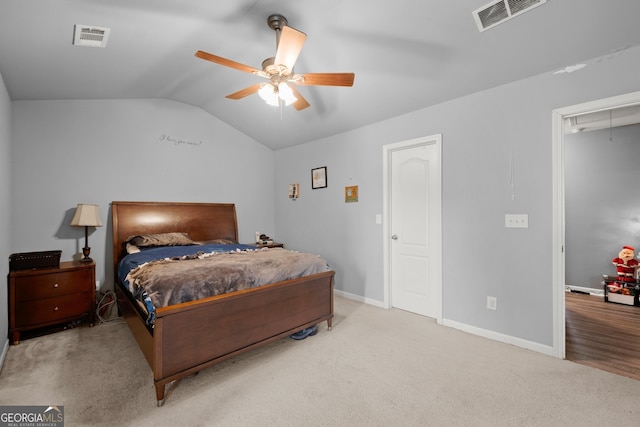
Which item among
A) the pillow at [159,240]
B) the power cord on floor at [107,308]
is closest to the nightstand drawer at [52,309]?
the power cord on floor at [107,308]

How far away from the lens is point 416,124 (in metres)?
3.32

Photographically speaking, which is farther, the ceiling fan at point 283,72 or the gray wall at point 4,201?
the gray wall at point 4,201

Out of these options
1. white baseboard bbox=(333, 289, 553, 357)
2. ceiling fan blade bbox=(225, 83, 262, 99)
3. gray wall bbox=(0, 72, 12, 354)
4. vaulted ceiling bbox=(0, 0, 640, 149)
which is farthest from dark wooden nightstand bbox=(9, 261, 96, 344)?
white baseboard bbox=(333, 289, 553, 357)

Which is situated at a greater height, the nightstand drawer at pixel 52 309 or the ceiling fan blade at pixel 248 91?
the ceiling fan blade at pixel 248 91

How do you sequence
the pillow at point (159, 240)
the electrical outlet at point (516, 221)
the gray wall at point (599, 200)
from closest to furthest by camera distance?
the electrical outlet at point (516, 221)
the pillow at point (159, 240)
the gray wall at point (599, 200)

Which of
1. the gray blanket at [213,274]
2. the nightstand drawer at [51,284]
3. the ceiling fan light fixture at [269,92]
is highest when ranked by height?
the ceiling fan light fixture at [269,92]

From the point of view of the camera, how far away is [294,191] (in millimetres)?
4832

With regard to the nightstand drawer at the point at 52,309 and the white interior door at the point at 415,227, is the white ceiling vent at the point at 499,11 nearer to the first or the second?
the white interior door at the point at 415,227

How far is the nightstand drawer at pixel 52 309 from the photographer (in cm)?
263

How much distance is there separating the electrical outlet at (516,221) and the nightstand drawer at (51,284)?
4256 millimetres

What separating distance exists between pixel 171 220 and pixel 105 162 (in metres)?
1.04

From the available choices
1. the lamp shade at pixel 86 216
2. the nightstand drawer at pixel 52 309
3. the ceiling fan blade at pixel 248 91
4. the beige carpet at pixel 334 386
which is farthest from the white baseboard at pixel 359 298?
the lamp shade at pixel 86 216

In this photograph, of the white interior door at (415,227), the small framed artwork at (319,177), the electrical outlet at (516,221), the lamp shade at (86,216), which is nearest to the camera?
the electrical outlet at (516,221)

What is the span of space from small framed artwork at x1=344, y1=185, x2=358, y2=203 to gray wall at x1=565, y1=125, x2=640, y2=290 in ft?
12.4
